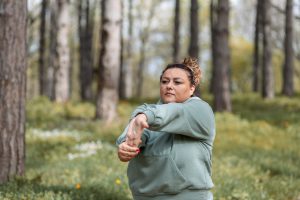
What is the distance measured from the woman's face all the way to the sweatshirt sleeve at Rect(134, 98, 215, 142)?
10 centimetres

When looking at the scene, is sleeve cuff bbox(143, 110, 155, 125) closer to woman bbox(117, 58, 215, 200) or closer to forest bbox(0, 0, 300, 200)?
woman bbox(117, 58, 215, 200)

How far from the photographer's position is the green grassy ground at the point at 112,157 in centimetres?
654

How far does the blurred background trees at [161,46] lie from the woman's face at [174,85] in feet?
33.4

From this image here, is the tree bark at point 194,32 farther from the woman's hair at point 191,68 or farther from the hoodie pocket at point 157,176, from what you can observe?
the hoodie pocket at point 157,176

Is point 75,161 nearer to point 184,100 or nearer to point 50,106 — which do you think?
point 184,100

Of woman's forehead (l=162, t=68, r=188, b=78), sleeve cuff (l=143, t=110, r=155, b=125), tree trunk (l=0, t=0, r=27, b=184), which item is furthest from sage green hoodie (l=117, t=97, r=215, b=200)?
tree trunk (l=0, t=0, r=27, b=184)

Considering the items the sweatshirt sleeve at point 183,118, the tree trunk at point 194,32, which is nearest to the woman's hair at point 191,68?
the sweatshirt sleeve at point 183,118

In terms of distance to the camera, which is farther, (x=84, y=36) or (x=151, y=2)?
(x=151, y=2)

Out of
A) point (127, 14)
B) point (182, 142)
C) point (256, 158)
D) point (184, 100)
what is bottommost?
point (256, 158)

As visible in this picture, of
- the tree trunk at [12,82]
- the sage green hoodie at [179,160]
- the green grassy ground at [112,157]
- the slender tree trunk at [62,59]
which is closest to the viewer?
the sage green hoodie at [179,160]

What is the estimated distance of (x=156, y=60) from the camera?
5794 cm

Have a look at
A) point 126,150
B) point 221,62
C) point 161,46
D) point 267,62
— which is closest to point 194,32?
point 267,62

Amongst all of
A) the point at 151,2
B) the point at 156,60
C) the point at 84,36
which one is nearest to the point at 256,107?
the point at 84,36

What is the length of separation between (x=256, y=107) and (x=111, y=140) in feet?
29.9
